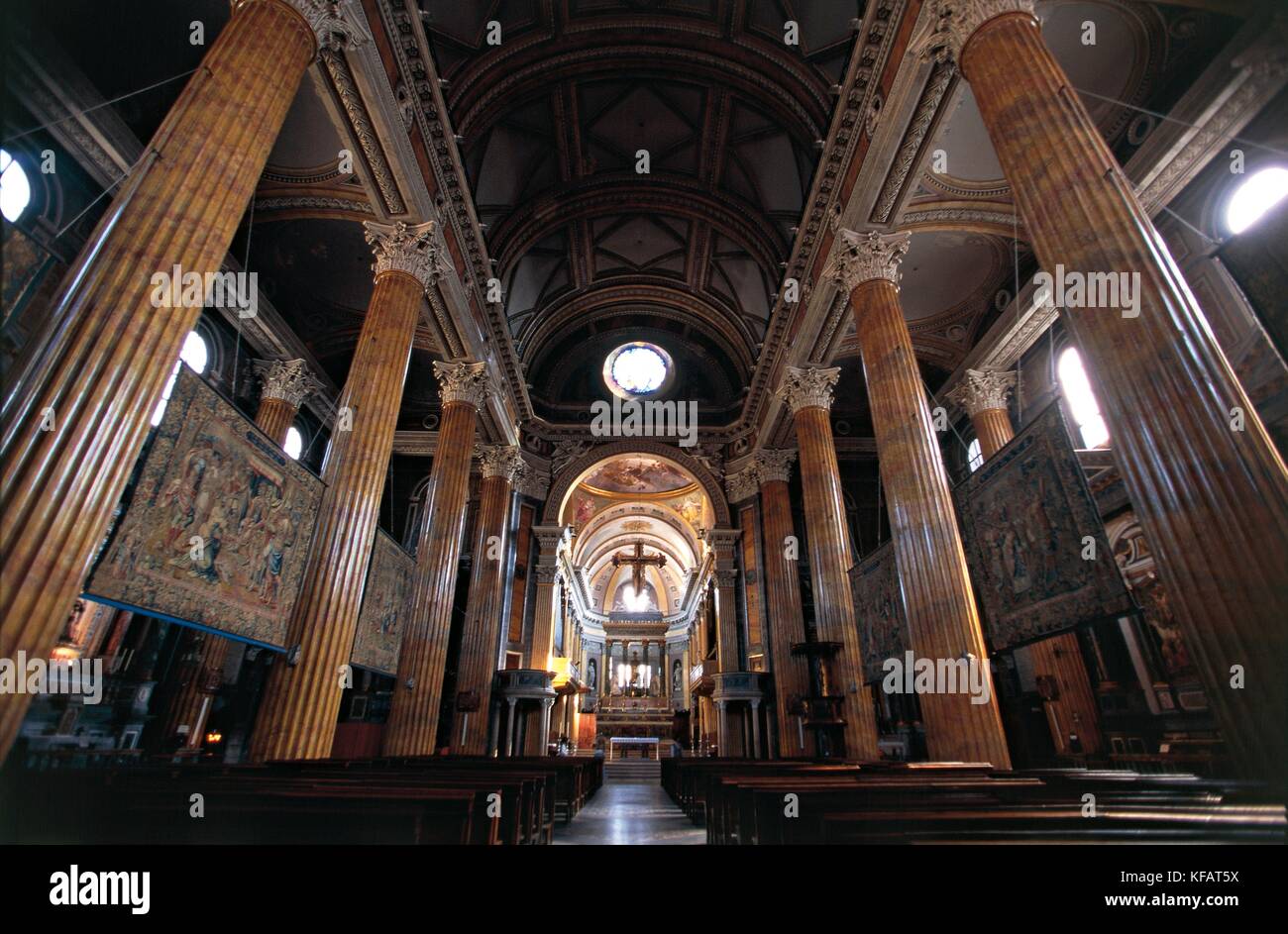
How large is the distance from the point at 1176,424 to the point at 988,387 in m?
9.07

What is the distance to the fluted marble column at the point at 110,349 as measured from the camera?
2.85 m

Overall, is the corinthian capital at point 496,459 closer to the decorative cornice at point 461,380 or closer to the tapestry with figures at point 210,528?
the decorative cornice at point 461,380

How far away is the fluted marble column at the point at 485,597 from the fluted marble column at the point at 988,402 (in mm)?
10852

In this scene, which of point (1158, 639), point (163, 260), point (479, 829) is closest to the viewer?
point (479, 829)

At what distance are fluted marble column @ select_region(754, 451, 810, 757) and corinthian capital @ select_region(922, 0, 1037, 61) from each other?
9266mm

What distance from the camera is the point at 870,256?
27.4ft

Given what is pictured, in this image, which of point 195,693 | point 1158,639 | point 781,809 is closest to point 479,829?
point 781,809

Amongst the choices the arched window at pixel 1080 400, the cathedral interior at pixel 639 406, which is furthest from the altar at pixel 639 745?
the arched window at pixel 1080 400

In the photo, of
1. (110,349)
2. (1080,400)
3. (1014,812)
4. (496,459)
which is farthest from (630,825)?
(1080,400)

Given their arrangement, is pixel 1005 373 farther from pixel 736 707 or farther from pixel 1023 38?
pixel 736 707

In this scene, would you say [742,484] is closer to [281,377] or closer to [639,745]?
[281,377]

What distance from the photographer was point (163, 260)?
3701 millimetres

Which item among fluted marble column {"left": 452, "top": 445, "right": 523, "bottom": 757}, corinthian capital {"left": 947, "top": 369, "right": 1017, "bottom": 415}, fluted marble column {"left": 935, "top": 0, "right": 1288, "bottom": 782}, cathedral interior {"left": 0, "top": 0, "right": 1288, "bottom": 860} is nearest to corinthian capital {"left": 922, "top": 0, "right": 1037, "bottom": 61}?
cathedral interior {"left": 0, "top": 0, "right": 1288, "bottom": 860}
